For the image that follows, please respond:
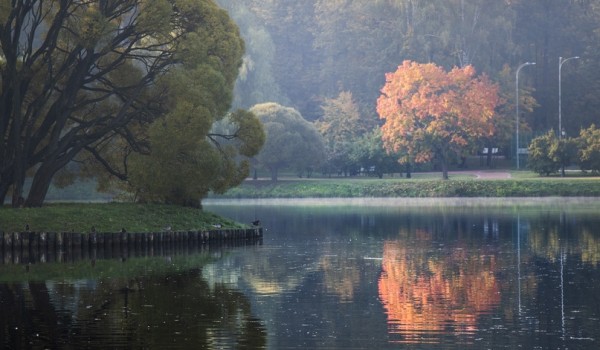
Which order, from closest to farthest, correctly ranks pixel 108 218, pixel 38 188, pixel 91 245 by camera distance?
pixel 91 245, pixel 108 218, pixel 38 188

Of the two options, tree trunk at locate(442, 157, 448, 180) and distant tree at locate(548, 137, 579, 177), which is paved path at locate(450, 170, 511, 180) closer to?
tree trunk at locate(442, 157, 448, 180)

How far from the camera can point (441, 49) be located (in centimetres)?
13025

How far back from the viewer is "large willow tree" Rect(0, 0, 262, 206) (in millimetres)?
55656

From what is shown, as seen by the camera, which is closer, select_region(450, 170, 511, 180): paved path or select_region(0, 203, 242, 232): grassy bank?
select_region(0, 203, 242, 232): grassy bank

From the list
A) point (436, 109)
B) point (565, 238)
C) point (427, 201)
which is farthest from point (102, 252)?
Result: point (436, 109)

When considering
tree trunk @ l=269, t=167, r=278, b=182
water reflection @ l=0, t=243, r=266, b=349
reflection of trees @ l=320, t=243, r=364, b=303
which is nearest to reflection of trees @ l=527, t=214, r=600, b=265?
reflection of trees @ l=320, t=243, r=364, b=303

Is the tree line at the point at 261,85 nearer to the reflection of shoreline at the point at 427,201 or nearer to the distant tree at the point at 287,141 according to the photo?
the distant tree at the point at 287,141

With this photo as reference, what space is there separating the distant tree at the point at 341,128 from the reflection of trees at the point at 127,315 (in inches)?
3533

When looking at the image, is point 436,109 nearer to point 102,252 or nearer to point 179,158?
point 179,158

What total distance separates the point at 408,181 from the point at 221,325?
86.1 metres

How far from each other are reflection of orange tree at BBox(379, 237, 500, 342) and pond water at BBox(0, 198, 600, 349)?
50 millimetres

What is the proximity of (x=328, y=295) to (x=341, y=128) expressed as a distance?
96519 millimetres

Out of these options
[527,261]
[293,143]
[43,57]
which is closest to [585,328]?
[527,261]

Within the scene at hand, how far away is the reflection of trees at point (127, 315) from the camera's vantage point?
87.2 ft
